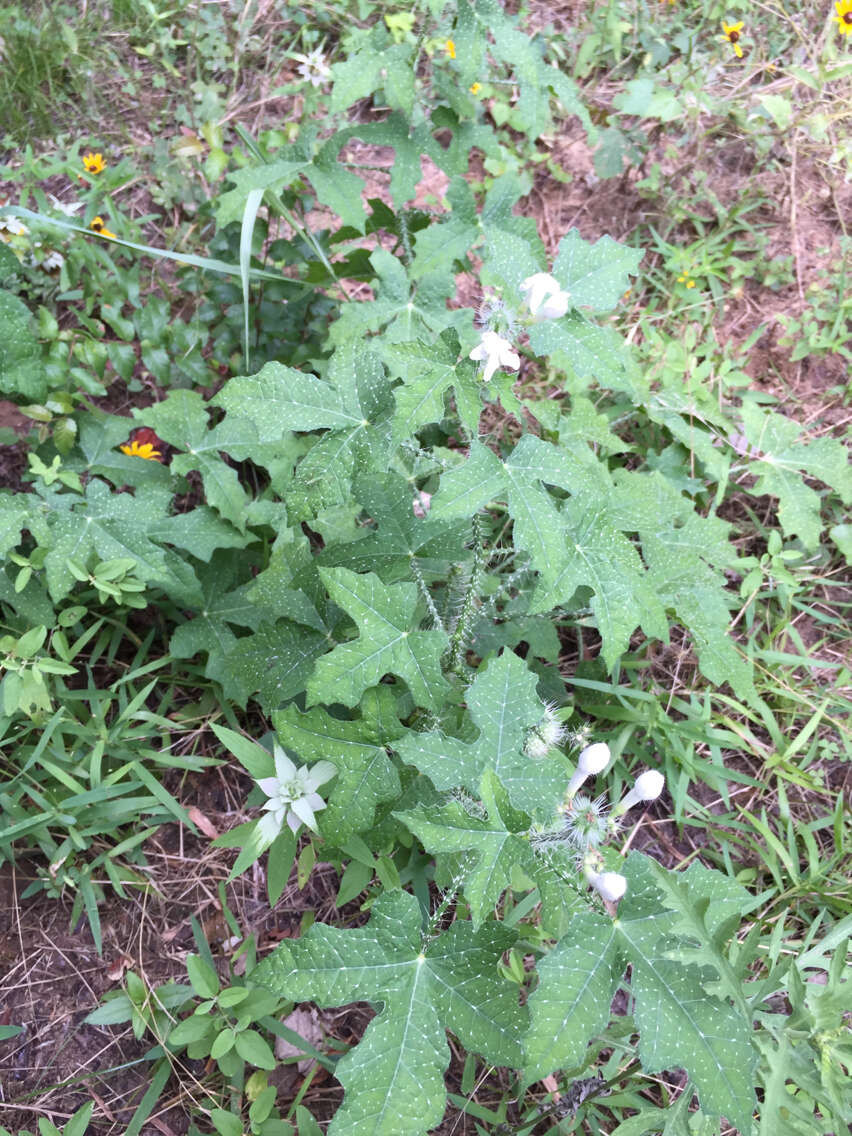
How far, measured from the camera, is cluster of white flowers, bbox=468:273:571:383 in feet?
4.94

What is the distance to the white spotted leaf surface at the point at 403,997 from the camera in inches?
52.9

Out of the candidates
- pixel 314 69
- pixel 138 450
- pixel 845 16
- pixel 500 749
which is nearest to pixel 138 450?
pixel 138 450

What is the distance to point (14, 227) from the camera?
2.69m

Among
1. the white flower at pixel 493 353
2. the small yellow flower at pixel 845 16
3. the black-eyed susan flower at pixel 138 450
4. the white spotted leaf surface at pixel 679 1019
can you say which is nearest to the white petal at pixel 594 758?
the white spotted leaf surface at pixel 679 1019

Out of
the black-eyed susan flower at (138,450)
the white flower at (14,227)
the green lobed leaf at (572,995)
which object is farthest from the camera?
the white flower at (14,227)

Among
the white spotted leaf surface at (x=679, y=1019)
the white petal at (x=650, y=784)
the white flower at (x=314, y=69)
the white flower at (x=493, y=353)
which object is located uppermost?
the white flower at (x=314, y=69)

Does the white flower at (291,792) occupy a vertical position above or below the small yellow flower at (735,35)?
below

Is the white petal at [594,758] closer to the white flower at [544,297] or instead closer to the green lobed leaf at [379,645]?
the green lobed leaf at [379,645]

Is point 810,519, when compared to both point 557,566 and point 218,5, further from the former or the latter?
point 218,5

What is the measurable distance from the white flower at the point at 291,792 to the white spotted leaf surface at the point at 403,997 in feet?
1.28

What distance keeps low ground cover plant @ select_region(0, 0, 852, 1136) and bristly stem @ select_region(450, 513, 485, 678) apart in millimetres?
15

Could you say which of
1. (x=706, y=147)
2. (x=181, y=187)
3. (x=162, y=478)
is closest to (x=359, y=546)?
(x=162, y=478)

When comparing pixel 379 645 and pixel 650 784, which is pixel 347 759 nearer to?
pixel 379 645

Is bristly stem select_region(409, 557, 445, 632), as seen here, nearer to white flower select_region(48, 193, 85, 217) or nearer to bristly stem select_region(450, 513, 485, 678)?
bristly stem select_region(450, 513, 485, 678)
